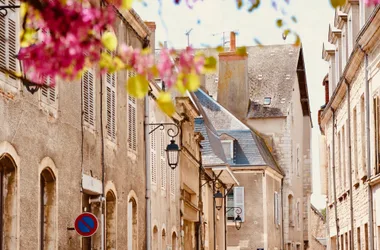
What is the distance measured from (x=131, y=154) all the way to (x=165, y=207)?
445 cm

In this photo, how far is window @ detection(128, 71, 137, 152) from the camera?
18.7 metres

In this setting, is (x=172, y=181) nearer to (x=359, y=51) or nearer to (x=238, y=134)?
(x=359, y=51)

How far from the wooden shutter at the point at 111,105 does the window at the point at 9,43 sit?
214 inches

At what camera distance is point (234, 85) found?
49.1 meters

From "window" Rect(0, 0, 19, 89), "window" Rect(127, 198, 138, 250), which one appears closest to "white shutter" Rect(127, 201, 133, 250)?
"window" Rect(127, 198, 138, 250)

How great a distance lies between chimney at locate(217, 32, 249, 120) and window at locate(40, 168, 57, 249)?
36123mm

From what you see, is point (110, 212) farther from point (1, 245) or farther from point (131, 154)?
point (1, 245)

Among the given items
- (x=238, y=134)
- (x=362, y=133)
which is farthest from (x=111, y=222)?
(x=238, y=134)

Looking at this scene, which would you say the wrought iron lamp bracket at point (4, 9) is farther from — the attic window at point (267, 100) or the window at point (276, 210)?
the attic window at point (267, 100)

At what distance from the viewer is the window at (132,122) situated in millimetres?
18734

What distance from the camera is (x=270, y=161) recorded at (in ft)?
155

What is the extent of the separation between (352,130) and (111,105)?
428 inches

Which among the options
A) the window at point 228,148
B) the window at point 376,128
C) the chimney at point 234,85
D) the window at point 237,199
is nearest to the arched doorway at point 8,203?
the window at point 376,128

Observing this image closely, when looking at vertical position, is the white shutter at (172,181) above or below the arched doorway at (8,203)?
above
